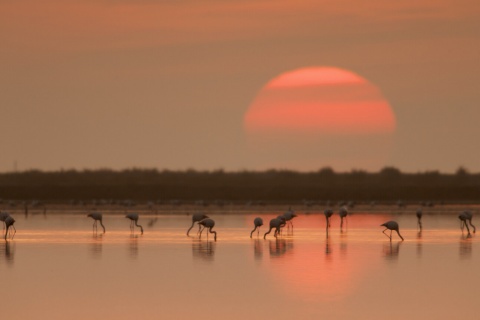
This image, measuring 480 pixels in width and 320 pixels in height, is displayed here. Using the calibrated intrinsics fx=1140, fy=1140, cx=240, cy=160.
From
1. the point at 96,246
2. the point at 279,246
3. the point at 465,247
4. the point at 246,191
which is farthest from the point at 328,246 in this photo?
the point at 246,191

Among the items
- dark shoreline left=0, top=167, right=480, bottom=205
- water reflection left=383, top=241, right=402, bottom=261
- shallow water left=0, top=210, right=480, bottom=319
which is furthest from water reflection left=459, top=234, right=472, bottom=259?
dark shoreline left=0, top=167, right=480, bottom=205

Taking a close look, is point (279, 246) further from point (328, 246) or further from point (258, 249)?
point (258, 249)

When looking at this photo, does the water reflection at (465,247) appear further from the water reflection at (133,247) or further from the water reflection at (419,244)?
the water reflection at (133,247)

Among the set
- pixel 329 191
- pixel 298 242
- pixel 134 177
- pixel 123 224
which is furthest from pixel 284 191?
pixel 298 242

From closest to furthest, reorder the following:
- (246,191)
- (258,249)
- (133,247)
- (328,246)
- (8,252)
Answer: (8,252), (258,249), (133,247), (328,246), (246,191)

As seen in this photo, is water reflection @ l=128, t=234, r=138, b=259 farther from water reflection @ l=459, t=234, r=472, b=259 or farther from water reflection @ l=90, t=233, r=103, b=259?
water reflection @ l=459, t=234, r=472, b=259

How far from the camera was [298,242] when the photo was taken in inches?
1226

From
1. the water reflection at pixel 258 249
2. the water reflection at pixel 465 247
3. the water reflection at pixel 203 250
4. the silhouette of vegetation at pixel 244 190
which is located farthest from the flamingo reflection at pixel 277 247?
the silhouette of vegetation at pixel 244 190

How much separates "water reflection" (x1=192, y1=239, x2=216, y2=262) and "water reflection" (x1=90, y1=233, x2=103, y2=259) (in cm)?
222

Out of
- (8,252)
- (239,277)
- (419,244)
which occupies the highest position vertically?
(419,244)

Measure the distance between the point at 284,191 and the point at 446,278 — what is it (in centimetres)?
7464

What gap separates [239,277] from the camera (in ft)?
69.1

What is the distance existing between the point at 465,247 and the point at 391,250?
7.52 feet

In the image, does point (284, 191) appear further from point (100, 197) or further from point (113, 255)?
point (113, 255)
